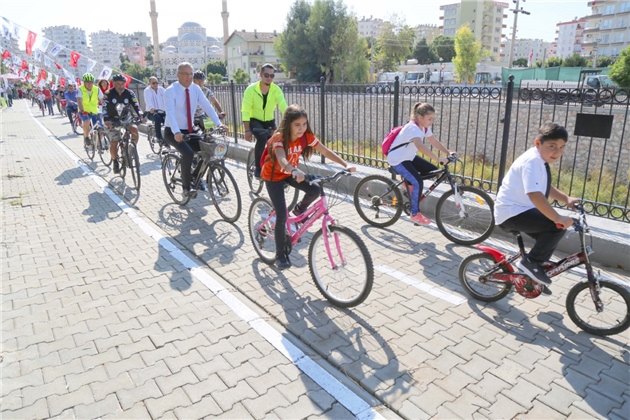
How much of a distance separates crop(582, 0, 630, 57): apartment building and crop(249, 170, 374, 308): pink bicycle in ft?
323

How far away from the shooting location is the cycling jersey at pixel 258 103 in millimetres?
7066

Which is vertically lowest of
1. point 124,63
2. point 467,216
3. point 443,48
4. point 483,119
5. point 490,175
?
point 490,175

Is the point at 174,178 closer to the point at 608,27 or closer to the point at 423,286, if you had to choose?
the point at 423,286

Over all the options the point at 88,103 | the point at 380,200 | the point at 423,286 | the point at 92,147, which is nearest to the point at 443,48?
the point at 88,103

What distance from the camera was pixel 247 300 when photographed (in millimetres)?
4211

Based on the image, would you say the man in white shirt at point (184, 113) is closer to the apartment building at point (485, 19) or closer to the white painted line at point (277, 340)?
the white painted line at point (277, 340)

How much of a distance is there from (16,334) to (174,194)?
4.06 metres

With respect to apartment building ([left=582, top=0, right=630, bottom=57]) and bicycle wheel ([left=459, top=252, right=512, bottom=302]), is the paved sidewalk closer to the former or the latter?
bicycle wheel ([left=459, top=252, right=512, bottom=302])

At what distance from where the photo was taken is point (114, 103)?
30.1 ft

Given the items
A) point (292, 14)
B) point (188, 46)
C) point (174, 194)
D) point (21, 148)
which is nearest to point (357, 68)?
point (292, 14)

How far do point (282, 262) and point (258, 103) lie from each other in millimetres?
3488

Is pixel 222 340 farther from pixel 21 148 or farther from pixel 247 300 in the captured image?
pixel 21 148

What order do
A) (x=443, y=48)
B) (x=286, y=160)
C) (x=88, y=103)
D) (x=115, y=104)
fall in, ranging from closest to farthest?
(x=286, y=160) → (x=115, y=104) → (x=88, y=103) → (x=443, y=48)

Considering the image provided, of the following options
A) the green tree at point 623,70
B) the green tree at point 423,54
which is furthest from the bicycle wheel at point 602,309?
the green tree at point 423,54
